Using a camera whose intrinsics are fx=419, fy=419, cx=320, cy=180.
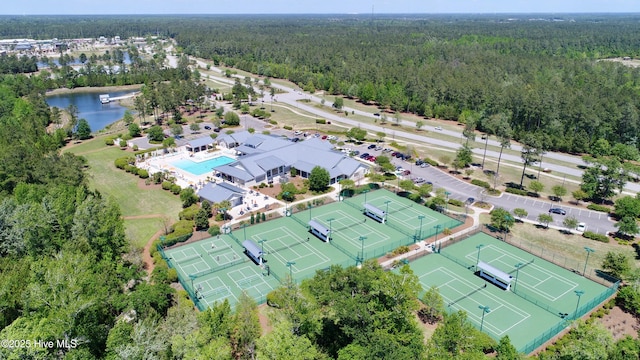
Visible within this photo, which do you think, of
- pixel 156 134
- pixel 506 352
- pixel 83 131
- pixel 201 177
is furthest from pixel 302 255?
pixel 83 131

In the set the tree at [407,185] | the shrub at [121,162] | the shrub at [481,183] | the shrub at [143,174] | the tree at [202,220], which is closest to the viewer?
the tree at [202,220]

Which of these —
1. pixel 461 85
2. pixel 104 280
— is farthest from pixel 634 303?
pixel 461 85

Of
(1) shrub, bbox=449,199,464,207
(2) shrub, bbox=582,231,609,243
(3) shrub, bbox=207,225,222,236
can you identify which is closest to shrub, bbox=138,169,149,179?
(3) shrub, bbox=207,225,222,236

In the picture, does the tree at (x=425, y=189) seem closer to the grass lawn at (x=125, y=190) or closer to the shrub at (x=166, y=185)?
the grass lawn at (x=125, y=190)

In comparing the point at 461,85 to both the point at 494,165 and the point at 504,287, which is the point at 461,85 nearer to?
the point at 494,165

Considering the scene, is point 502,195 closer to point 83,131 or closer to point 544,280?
point 544,280

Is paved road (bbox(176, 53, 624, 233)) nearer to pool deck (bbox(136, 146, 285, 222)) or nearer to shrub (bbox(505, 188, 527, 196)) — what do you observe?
shrub (bbox(505, 188, 527, 196))

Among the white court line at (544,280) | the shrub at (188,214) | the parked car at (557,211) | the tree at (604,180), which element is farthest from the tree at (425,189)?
the shrub at (188,214)
